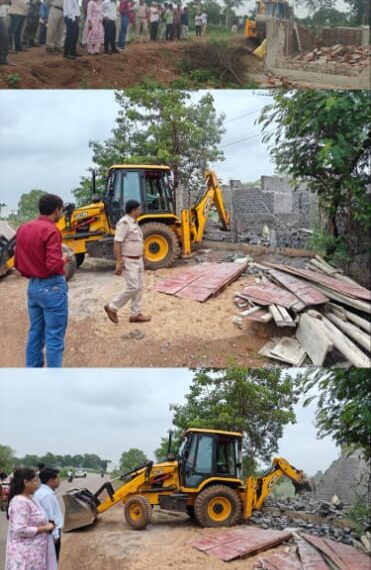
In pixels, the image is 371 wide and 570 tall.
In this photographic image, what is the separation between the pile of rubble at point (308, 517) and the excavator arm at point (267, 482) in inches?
1.9

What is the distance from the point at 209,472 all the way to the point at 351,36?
9.45 ft

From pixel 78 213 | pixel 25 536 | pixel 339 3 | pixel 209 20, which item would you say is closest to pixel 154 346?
pixel 78 213

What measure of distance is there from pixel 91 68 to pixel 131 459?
7.92 ft

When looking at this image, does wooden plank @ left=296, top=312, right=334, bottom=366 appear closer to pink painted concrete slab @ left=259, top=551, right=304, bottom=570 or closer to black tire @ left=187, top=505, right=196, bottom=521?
pink painted concrete slab @ left=259, top=551, right=304, bottom=570

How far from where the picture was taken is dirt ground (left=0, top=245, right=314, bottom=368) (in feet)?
16.2

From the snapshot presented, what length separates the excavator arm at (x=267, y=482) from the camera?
5.38 meters

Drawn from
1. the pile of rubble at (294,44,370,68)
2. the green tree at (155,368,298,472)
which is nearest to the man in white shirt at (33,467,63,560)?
the green tree at (155,368,298,472)

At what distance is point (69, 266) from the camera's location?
5.05m

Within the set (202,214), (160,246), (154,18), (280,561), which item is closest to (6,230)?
(160,246)

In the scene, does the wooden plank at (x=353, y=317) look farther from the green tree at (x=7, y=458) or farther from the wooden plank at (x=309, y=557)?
the green tree at (x=7, y=458)

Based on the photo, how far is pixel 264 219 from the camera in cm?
516

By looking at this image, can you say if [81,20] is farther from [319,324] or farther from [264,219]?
[319,324]

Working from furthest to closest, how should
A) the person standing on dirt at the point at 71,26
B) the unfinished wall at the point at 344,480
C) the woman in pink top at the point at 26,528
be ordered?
the unfinished wall at the point at 344,480, the person standing on dirt at the point at 71,26, the woman in pink top at the point at 26,528

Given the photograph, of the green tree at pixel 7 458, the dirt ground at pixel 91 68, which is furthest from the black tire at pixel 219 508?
the dirt ground at pixel 91 68
